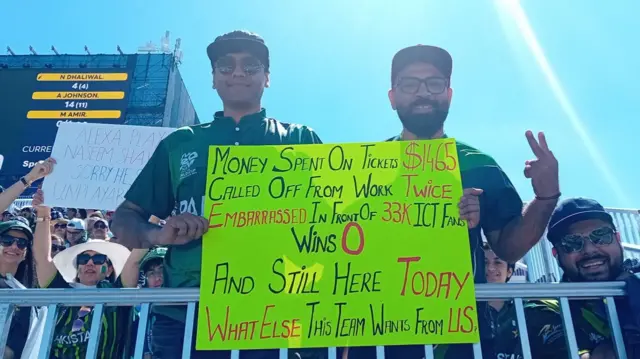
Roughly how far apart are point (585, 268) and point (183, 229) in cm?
188

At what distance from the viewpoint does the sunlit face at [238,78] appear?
2.55 meters

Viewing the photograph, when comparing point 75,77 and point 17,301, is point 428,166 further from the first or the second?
point 75,77

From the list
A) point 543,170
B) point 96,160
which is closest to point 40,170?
point 96,160

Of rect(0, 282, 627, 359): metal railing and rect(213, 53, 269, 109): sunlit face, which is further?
rect(213, 53, 269, 109): sunlit face

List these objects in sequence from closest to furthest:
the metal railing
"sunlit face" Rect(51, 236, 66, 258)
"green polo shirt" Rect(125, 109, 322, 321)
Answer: the metal railing → "green polo shirt" Rect(125, 109, 322, 321) → "sunlit face" Rect(51, 236, 66, 258)

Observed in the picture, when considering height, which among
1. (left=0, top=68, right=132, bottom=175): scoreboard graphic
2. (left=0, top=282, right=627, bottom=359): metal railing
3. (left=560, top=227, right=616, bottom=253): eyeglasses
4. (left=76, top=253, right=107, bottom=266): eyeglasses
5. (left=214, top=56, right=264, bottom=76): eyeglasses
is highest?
(left=0, top=68, right=132, bottom=175): scoreboard graphic

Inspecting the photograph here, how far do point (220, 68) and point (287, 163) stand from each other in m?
0.72

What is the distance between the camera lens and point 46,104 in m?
18.7

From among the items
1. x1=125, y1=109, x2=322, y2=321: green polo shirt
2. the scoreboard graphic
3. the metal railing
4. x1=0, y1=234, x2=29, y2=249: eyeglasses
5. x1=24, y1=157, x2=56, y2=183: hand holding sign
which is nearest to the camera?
the metal railing

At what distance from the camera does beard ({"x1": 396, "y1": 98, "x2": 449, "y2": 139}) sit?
2.48 m

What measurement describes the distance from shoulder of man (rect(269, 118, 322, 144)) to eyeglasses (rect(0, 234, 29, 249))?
85.4 inches

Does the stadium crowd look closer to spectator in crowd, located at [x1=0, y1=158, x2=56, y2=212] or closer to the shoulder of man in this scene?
the shoulder of man

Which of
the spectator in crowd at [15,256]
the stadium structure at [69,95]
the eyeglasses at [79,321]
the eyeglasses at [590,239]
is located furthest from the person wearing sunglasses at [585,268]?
the stadium structure at [69,95]

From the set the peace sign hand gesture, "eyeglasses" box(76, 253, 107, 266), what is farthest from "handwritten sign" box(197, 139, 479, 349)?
"eyeglasses" box(76, 253, 107, 266)
